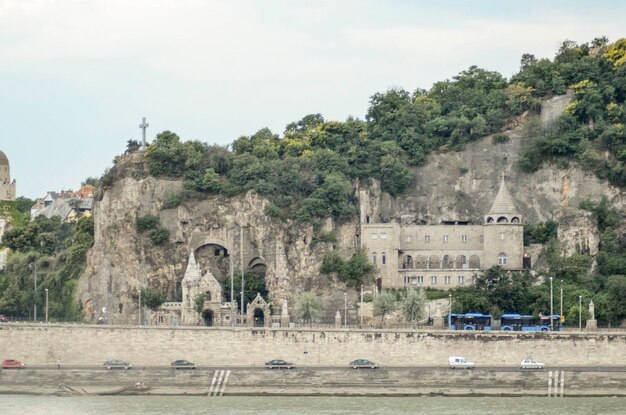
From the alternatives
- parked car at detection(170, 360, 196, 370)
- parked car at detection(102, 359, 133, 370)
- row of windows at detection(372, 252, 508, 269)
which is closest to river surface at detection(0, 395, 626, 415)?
parked car at detection(170, 360, 196, 370)

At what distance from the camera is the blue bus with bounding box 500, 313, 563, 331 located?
122 metres

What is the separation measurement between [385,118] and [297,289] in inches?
883

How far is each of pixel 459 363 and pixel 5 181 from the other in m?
73.9

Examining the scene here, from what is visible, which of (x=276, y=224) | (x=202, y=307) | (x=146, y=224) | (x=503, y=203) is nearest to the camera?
(x=202, y=307)

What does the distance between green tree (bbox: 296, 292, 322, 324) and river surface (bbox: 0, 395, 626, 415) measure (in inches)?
586

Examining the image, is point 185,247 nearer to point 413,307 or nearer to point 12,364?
point 12,364

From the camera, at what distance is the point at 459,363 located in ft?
380

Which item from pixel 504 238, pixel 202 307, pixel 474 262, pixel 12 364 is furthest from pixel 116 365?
pixel 504 238

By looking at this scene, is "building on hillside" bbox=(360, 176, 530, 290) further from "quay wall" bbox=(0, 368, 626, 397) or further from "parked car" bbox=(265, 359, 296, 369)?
"quay wall" bbox=(0, 368, 626, 397)

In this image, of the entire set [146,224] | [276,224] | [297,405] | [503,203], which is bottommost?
[297,405]

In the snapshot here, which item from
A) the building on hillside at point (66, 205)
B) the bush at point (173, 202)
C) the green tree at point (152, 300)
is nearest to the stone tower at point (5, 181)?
the building on hillside at point (66, 205)

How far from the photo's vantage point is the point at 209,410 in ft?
339

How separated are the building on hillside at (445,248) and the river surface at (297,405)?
2222 cm

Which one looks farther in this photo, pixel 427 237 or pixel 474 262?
pixel 427 237
